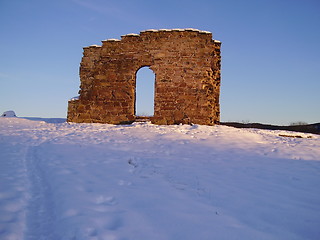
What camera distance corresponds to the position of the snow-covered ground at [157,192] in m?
2.47

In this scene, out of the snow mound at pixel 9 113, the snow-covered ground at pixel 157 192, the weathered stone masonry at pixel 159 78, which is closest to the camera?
the snow-covered ground at pixel 157 192

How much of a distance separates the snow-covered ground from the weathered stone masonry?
4440 mm

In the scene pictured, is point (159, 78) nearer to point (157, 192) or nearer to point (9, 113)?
point (157, 192)

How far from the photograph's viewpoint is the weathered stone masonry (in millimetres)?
10195

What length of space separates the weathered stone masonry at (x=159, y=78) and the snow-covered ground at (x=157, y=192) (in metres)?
4.44

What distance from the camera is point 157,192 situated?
3365 millimetres

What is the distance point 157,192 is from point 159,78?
764 cm

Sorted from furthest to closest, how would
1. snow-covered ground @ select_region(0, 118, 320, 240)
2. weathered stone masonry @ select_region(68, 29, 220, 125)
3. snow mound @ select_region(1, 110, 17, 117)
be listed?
snow mound @ select_region(1, 110, 17, 117) → weathered stone masonry @ select_region(68, 29, 220, 125) → snow-covered ground @ select_region(0, 118, 320, 240)

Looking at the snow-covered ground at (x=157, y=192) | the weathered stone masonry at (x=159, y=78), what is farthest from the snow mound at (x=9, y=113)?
the snow-covered ground at (x=157, y=192)

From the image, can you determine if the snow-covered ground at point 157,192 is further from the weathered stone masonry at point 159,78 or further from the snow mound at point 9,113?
the snow mound at point 9,113

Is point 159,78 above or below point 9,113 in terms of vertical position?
above

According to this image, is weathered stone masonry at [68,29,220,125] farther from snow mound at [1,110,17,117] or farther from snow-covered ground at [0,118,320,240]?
snow mound at [1,110,17,117]

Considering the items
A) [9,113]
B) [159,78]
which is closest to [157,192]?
[159,78]

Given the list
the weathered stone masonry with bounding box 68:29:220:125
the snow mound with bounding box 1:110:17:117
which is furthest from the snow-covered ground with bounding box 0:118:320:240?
the snow mound with bounding box 1:110:17:117
